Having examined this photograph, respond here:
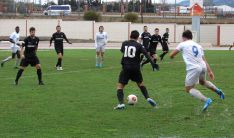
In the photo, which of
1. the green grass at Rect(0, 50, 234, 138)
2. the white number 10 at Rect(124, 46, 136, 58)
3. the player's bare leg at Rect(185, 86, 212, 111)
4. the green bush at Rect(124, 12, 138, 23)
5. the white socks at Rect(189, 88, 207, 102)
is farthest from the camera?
the green bush at Rect(124, 12, 138, 23)

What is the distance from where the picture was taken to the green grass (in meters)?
10.2

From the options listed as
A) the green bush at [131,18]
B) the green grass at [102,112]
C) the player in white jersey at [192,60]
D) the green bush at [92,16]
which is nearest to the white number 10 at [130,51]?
the player in white jersey at [192,60]

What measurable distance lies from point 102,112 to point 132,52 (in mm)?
1548

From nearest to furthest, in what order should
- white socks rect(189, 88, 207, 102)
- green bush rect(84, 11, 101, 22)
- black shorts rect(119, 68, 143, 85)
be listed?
white socks rect(189, 88, 207, 102), black shorts rect(119, 68, 143, 85), green bush rect(84, 11, 101, 22)

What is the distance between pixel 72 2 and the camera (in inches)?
3647

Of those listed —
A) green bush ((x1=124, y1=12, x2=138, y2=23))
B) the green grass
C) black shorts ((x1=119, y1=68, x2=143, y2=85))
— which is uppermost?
green bush ((x1=124, y1=12, x2=138, y2=23))

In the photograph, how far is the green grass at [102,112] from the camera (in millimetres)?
10164

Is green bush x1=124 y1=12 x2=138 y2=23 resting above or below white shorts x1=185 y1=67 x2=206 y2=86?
above

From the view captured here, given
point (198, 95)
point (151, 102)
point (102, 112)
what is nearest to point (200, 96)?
point (198, 95)

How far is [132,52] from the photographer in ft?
42.0

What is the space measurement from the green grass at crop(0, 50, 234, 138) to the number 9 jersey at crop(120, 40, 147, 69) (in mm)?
1074

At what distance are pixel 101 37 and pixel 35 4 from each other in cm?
6246

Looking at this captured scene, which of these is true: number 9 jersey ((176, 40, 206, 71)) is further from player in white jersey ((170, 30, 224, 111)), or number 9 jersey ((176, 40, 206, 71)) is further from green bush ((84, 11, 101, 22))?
green bush ((84, 11, 101, 22))

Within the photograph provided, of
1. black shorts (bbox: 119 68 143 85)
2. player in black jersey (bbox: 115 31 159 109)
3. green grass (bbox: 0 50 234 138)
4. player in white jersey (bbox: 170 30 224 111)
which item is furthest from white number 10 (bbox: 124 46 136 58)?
green grass (bbox: 0 50 234 138)
